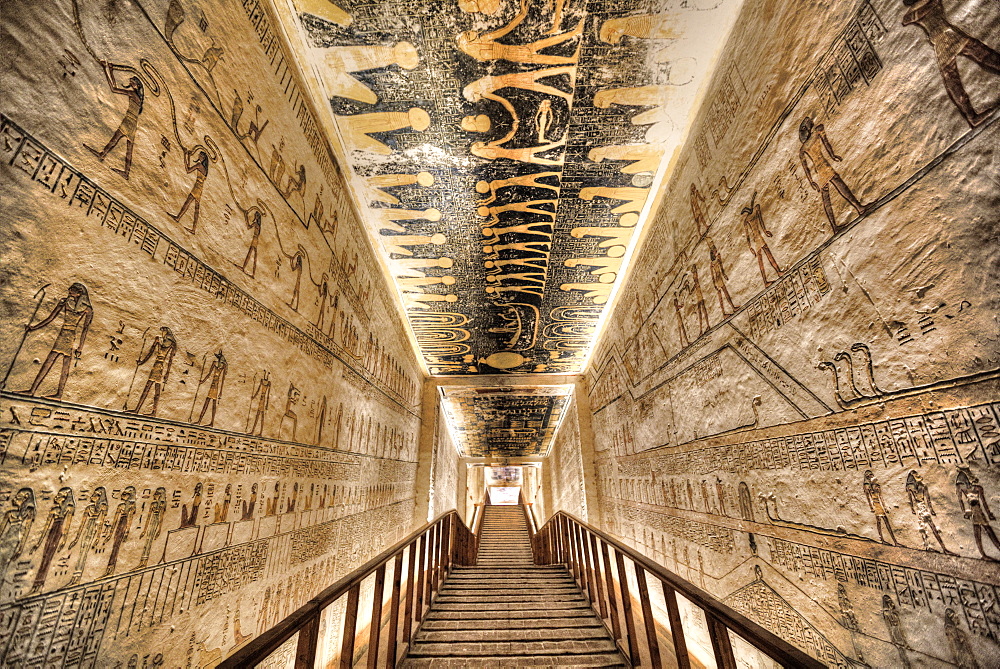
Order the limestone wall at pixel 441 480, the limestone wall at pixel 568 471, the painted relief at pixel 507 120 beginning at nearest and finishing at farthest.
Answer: the painted relief at pixel 507 120 → the limestone wall at pixel 568 471 → the limestone wall at pixel 441 480

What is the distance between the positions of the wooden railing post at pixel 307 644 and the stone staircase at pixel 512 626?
4.52ft

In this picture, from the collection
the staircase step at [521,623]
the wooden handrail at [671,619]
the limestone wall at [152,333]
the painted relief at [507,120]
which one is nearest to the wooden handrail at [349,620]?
the staircase step at [521,623]

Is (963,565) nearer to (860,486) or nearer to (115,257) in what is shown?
(860,486)

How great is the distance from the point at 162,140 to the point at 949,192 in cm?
Answer: 284

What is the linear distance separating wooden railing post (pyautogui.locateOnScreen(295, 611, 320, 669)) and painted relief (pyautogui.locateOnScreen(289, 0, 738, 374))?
10.8 ft

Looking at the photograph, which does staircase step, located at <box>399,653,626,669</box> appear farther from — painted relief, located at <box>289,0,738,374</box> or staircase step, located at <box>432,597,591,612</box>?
painted relief, located at <box>289,0,738,374</box>

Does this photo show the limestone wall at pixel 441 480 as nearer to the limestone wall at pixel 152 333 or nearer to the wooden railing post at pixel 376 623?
the limestone wall at pixel 152 333

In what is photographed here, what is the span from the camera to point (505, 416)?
1158 cm

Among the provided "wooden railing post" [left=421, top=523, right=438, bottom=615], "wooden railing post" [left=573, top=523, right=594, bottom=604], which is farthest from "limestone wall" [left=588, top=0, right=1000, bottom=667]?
"wooden railing post" [left=421, top=523, right=438, bottom=615]

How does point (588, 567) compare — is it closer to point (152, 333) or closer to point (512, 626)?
point (512, 626)

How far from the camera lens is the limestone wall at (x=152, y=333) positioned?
1107 millimetres

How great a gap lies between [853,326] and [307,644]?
2.49 metres

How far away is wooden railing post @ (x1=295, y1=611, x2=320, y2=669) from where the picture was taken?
1392 millimetres

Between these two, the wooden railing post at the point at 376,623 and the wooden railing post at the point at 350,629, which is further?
the wooden railing post at the point at 376,623
